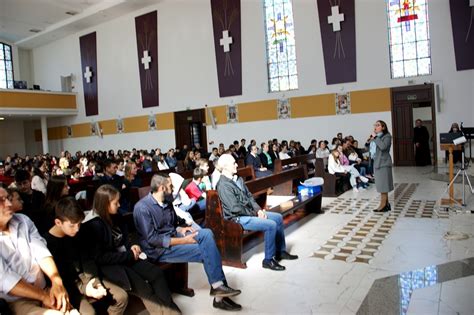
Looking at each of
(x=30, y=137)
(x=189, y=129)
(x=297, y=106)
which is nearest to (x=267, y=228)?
(x=297, y=106)

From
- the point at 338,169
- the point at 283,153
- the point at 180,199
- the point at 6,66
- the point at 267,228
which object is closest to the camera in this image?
the point at 267,228

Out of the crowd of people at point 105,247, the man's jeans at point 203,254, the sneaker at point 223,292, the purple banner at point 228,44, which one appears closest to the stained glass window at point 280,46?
the purple banner at point 228,44

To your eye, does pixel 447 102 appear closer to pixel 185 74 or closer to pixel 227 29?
pixel 227 29

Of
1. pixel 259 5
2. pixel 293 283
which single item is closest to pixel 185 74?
pixel 259 5

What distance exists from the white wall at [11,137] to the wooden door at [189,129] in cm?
1210

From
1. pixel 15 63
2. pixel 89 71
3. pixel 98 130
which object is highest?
pixel 15 63

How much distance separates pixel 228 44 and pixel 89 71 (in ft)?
29.1

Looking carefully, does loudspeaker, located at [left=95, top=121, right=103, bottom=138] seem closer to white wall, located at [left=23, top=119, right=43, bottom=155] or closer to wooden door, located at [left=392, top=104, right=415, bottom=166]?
white wall, located at [left=23, top=119, right=43, bottom=155]

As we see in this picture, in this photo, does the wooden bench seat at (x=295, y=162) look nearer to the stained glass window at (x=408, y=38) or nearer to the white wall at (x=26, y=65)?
the stained glass window at (x=408, y=38)

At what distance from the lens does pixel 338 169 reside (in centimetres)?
848

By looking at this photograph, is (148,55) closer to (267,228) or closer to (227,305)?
(267,228)

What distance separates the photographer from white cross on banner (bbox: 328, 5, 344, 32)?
43.8ft

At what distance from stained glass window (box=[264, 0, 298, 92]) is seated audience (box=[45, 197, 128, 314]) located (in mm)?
12870

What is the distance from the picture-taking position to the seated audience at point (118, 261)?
288cm
